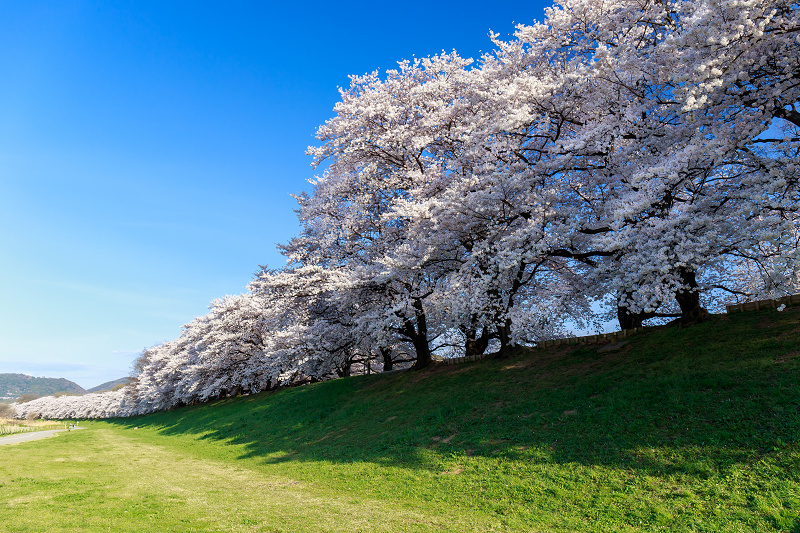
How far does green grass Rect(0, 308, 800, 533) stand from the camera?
8.79 m

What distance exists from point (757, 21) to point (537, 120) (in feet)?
26.2

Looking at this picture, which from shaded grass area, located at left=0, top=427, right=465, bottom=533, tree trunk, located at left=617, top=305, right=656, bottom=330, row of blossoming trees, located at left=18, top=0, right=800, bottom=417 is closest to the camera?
shaded grass area, located at left=0, top=427, right=465, bottom=533

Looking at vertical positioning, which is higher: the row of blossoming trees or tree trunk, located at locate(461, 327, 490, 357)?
the row of blossoming trees

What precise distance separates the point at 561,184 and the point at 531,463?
1118 centimetres

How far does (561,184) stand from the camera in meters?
18.0

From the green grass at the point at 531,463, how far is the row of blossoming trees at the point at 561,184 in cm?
217

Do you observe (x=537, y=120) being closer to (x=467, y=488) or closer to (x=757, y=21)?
(x=757, y=21)

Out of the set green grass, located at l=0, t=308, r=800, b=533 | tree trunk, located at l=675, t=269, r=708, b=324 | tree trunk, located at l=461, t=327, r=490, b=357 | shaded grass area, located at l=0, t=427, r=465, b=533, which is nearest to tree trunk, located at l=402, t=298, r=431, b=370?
tree trunk, located at l=461, t=327, r=490, b=357

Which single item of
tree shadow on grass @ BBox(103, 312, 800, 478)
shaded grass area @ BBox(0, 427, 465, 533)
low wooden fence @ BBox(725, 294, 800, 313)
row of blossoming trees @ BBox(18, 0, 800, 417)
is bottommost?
shaded grass area @ BBox(0, 427, 465, 533)

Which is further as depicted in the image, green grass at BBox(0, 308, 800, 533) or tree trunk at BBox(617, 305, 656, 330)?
tree trunk at BBox(617, 305, 656, 330)

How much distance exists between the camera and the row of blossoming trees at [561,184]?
1225 cm

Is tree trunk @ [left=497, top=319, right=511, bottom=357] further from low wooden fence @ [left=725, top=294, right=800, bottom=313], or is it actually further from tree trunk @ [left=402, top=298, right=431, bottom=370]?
low wooden fence @ [left=725, top=294, right=800, bottom=313]

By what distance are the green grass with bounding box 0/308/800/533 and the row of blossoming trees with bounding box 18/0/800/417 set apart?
217 cm

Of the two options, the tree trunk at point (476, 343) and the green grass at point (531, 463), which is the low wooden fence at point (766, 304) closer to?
the green grass at point (531, 463)
